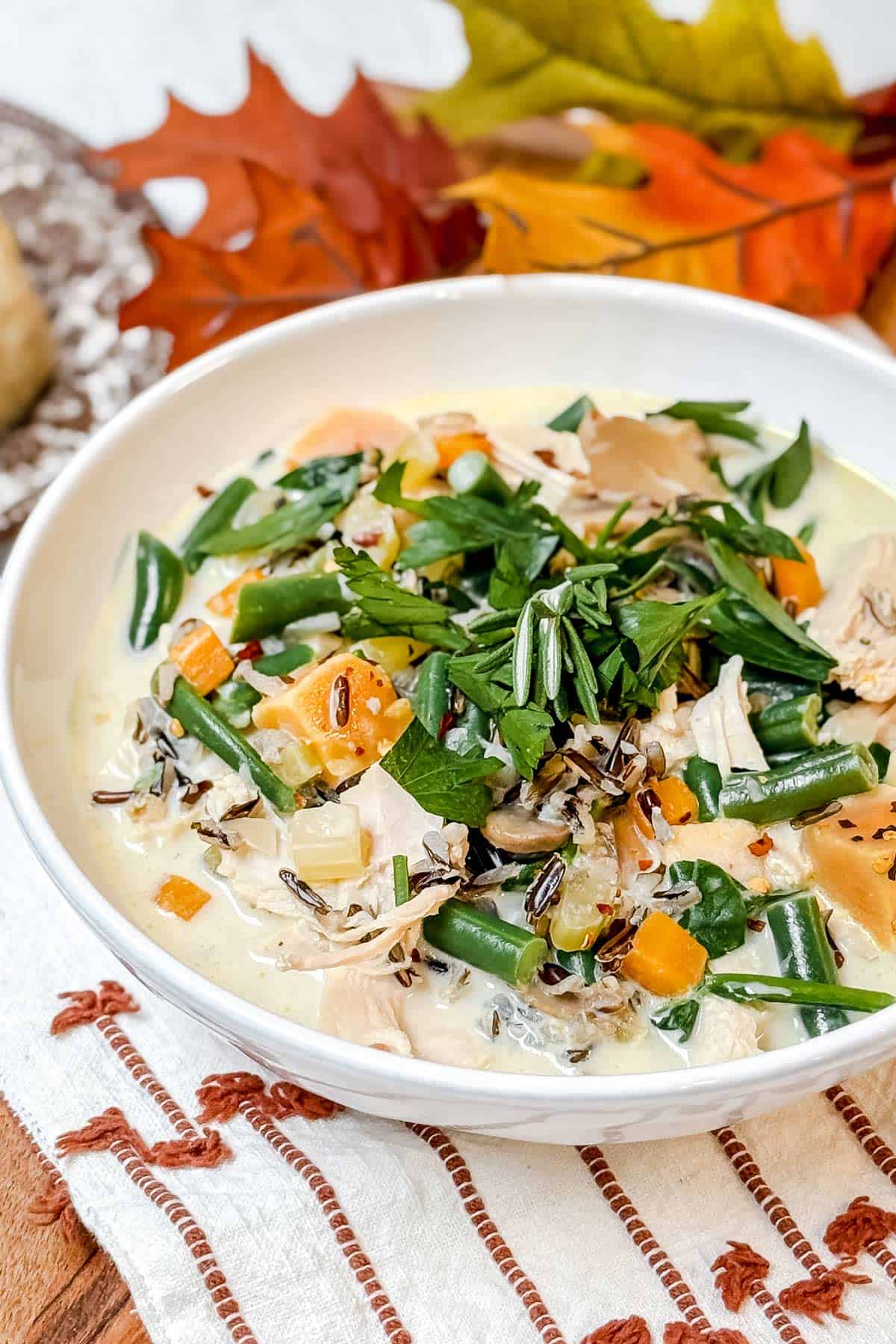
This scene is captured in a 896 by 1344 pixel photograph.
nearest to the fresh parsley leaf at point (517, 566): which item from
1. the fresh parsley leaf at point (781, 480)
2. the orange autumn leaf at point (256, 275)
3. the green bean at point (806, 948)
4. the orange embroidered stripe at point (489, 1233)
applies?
the fresh parsley leaf at point (781, 480)

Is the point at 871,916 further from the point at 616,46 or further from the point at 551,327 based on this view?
the point at 616,46

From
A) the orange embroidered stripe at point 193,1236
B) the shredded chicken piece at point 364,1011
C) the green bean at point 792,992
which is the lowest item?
the orange embroidered stripe at point 193,1236

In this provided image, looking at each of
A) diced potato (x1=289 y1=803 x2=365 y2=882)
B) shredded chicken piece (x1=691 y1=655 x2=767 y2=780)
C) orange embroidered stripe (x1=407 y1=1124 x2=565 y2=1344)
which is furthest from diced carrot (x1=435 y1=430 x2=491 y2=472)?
orange embroidered stripe (x1=407 y1=1124 x2=565 y2=1344)

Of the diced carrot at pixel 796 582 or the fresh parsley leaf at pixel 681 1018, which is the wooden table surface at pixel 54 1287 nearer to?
the fresh parsley leaf at pixel 681 1018

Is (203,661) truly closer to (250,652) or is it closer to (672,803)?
(250,652)

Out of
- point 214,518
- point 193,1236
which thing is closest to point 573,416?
point 214,518
